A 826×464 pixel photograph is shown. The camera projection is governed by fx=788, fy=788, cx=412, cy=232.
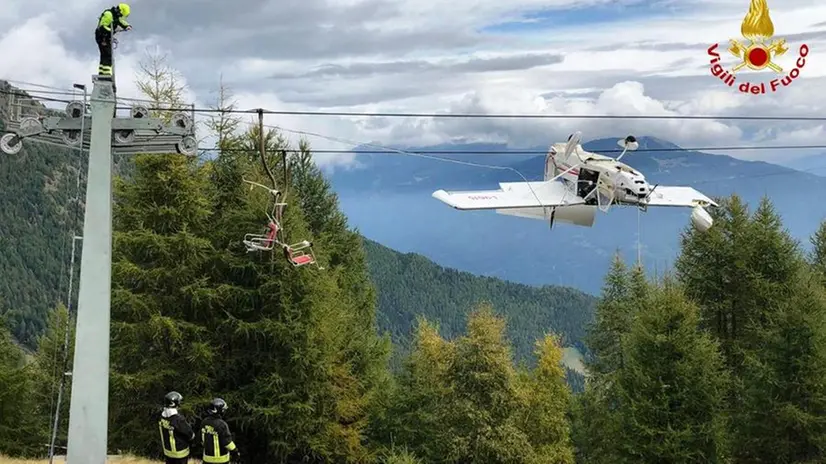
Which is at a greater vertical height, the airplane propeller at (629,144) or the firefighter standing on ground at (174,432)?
the airplane propeller at (629,144)

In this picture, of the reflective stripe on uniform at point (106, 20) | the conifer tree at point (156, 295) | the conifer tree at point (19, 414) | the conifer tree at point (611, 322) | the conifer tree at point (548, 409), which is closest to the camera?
the reflective stripe on uniform at point (106, 20)

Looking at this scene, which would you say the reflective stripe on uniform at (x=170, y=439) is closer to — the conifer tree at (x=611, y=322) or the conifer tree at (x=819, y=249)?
the conifer tree at (x=611, y=322)

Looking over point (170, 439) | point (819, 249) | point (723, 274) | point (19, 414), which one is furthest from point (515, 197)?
point (819, 249)

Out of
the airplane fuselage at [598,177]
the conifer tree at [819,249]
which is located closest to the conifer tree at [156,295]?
the airplane fuselage at [598,177]

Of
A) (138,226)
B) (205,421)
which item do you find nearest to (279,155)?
(138,226)

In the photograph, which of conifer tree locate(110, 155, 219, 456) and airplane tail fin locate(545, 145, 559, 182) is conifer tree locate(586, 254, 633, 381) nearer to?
conifer tree locate(110, 155, 219, 456)

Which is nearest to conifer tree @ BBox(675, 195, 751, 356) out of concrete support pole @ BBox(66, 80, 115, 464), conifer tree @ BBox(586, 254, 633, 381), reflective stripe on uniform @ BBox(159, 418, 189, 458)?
conifer tree @ BBox(586, 254, 633, 381)
